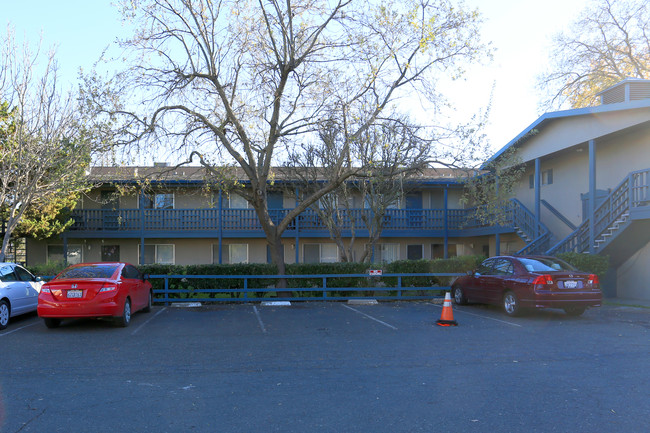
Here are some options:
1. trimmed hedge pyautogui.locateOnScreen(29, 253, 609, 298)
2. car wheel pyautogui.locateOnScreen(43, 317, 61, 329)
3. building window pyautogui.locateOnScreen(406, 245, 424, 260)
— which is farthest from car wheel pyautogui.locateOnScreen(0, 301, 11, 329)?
building window pyautogui.locateOnScreen(406, 245, 424, 260)

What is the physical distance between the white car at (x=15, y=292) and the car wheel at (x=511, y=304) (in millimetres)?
11351

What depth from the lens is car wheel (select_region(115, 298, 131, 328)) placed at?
10.9 m

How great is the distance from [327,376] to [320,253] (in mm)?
18754

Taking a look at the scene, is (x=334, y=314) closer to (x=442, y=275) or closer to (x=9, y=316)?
(x=442, y=275)

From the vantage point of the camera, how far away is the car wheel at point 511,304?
1218 centimetres

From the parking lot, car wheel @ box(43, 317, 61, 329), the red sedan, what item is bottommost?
the parking lot

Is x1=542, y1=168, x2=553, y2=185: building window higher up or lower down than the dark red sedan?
higher up

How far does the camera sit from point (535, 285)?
11578 mm

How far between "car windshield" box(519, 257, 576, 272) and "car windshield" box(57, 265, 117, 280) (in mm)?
9586

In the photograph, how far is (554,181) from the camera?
71.4ft

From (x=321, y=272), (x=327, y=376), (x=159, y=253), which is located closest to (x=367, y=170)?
(x=321, y=272)

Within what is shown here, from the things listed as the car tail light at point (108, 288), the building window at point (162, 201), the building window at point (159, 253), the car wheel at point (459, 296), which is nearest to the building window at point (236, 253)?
→ the building window at point (159, 253)

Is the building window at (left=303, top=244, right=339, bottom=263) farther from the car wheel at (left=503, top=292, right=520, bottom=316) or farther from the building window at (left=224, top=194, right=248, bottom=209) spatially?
the car wheel at (left=503, top=292, right=520, bottom=316)

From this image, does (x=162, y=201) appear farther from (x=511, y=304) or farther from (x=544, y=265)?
(x=544, y=265)
